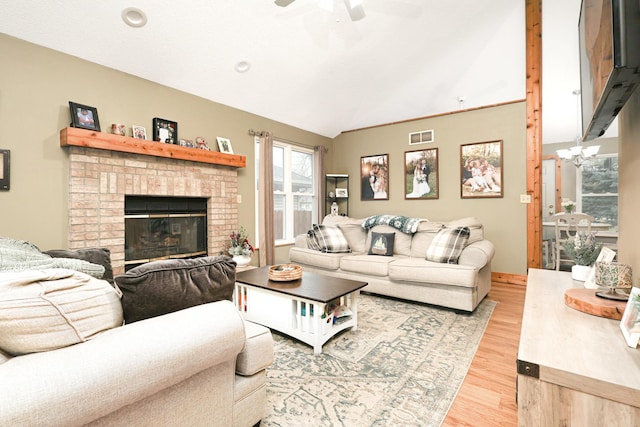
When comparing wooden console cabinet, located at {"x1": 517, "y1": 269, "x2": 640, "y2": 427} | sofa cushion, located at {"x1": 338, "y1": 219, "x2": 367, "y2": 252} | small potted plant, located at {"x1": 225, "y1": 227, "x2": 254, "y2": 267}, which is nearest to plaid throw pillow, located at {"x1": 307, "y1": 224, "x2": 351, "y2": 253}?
sofa cushion, located at {"x1": 338, "y1": 219, "x2": 367, "y2": 252}

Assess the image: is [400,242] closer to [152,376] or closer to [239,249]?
[239,249]

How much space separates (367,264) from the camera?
12.0 ft

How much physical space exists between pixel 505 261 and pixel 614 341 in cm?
378

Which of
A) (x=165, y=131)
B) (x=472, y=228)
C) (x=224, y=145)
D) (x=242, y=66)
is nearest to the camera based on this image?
(x=165, y=131)

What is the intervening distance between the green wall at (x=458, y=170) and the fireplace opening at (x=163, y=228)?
295 centimetres

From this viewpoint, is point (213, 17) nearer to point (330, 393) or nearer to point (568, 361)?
point (330, 393)

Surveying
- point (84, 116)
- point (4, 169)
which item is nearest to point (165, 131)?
point (84, 116)

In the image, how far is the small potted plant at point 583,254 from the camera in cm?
182

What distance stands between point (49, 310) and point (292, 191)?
4.53 meters

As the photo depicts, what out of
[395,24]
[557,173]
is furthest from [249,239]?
[557,173]

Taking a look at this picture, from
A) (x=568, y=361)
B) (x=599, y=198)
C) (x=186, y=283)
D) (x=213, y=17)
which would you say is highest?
(x=213, y=17)

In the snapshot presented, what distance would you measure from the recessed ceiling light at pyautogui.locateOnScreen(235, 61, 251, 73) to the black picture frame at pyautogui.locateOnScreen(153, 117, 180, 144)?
0.98 meters

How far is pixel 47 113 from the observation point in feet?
8.97

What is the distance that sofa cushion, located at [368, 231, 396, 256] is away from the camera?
13.2 feet
